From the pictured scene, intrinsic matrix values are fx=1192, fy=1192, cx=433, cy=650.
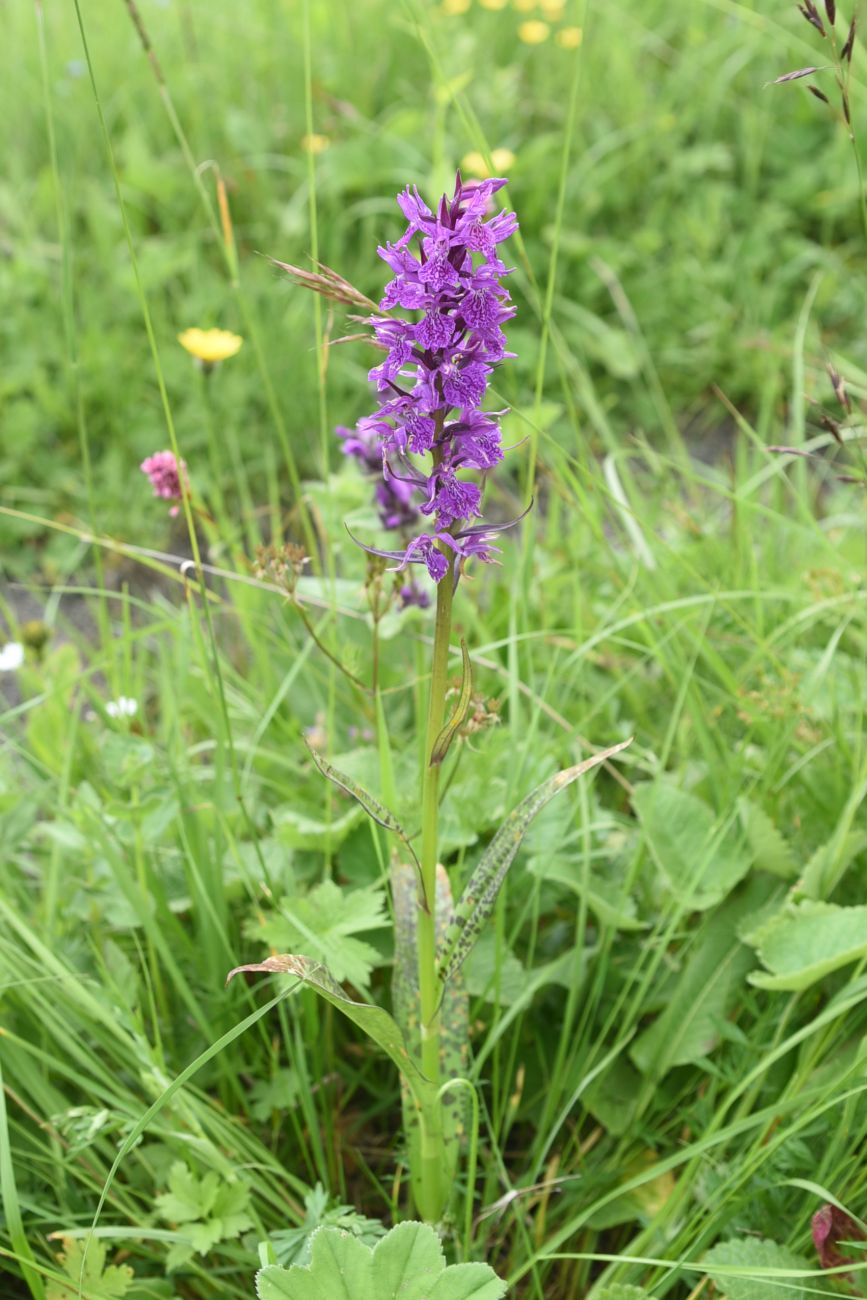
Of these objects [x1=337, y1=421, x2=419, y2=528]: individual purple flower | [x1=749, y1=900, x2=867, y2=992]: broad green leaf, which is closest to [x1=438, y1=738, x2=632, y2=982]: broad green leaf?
[x1=749, y1=900, x2=867, y2=992]: broad green leaf

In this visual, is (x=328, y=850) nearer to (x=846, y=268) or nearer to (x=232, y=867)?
(x=232, y=867)

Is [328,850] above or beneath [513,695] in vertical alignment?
beneath

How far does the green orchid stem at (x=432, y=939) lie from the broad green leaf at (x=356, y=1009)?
4cm

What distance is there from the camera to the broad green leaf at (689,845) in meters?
1.58

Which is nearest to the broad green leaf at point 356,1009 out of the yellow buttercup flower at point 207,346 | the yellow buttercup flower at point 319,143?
the yellow buttercup flower at point 207,346

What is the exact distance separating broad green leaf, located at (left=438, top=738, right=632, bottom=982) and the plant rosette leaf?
243mm

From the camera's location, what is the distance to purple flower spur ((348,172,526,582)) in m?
0.98

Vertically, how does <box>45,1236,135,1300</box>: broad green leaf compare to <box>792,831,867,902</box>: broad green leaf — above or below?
below

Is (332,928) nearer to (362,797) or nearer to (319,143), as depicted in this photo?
(362,797)

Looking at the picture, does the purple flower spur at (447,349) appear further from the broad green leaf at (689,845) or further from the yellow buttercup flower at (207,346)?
the yellow buttercup flower at (207,346)

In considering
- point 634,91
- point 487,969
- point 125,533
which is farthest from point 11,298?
point 487,969

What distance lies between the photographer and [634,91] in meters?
3.89

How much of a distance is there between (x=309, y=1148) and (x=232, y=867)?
0.39 metres

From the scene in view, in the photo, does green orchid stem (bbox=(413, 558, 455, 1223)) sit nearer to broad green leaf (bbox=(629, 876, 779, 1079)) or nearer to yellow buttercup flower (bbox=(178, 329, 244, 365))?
broad green leaf (bbox=(629, 876, 779, 1079))
